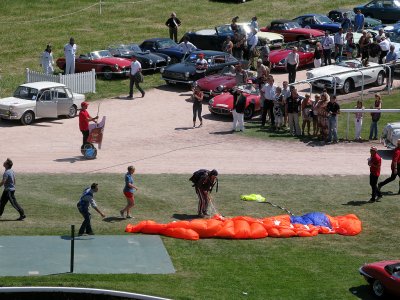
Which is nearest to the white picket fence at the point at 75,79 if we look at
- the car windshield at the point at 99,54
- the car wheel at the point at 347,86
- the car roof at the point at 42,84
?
the car roof at the point at 42,84

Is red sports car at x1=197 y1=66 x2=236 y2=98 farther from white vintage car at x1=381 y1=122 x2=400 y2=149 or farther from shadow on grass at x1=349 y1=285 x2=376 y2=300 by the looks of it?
shadow on grass at x1=349 y1=285 x2=376 y2=300

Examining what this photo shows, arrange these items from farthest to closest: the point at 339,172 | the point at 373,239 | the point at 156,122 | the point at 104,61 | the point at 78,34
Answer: the point at 78,34 < the point at 104,61 < the point at 156,122 < the point at 339,172 < the point at 373,239

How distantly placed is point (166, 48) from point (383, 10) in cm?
1591

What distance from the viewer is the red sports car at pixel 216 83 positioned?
38.9m

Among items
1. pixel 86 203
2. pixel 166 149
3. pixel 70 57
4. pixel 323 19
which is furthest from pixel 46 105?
pixel 323 19

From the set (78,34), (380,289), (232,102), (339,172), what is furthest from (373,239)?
(78,34)

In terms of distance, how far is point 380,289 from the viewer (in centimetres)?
2033

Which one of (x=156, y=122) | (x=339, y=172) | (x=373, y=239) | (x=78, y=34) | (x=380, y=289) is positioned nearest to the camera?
(x=380, y=289)

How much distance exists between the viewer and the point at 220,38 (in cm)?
4706

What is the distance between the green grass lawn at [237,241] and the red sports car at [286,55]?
14542 millimetres

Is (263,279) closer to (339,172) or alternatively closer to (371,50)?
(339,172)

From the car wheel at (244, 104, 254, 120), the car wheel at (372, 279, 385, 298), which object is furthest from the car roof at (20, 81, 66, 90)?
the car wheel at (372, 279, 385, 298)

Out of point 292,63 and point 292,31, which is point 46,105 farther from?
point 292,31

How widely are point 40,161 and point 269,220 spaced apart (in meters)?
8.94
